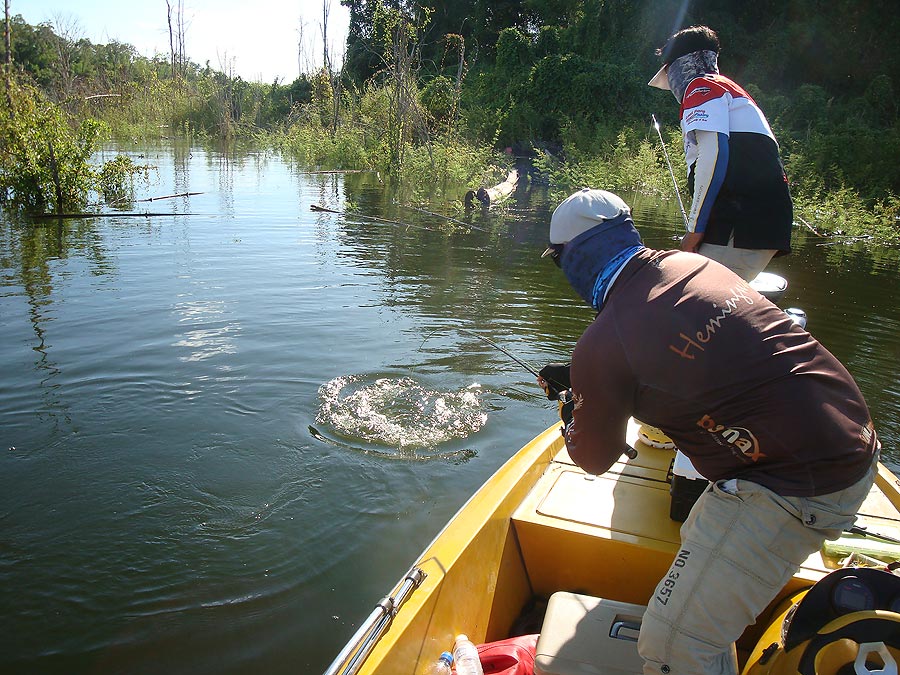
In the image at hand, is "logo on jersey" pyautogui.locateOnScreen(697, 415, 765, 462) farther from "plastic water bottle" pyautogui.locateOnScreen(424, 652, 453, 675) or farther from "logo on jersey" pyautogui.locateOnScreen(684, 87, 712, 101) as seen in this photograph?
"logo on jersey" pyautogui.locateOnScreen(684, 87, 712, 101)

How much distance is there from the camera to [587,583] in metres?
3.17

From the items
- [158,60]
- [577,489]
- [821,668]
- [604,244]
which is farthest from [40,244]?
[158,60]

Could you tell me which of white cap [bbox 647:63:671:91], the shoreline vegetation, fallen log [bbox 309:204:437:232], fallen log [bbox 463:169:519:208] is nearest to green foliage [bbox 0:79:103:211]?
the shoreline vegetation

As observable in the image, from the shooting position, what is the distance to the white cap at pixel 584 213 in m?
2.21

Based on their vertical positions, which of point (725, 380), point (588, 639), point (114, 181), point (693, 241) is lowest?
point (588, 639)

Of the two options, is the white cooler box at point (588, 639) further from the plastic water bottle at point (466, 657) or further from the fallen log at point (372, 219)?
the fallen log at point (372, 219)

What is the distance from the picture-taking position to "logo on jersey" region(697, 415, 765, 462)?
200cm

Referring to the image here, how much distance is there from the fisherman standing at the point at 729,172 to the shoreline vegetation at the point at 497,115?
12.4m

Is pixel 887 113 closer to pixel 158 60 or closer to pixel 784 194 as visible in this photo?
pixel 784 194

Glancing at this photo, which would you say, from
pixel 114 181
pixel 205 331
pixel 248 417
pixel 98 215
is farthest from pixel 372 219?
pixel 248 417

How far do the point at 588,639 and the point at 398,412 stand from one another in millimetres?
3518

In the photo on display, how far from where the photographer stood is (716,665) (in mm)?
2129

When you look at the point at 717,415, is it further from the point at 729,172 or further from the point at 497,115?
the point at 497,115

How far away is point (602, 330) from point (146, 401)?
15.3 ft
